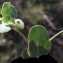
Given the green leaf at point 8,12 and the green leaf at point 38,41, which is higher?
the green leaf at point 8,12

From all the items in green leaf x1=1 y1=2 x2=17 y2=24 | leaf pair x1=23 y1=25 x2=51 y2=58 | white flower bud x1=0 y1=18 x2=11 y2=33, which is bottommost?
leaf pair x1=23 y1=25 x2=51 y2=58

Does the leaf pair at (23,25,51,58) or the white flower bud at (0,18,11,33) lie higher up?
the white flower bud at (0,18,11,33)

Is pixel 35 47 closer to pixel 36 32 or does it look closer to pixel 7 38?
pixel 36 32

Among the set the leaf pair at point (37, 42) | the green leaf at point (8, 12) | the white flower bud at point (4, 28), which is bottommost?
the leaf pair at point (37, 42)
